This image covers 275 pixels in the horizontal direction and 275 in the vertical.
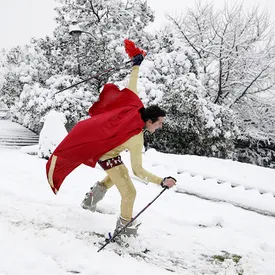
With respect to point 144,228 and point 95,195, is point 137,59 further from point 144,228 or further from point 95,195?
point 144,228

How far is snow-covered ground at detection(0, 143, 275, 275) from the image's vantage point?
120 inches

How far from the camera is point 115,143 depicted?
11.0 feet

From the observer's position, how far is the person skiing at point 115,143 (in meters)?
3.34

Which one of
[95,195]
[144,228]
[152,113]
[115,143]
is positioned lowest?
[144,228]

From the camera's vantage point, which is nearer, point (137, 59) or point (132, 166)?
point (132, 166)

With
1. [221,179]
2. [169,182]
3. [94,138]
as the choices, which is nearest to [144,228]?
[169,182]

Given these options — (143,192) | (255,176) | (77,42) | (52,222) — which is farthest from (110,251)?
(77,42)

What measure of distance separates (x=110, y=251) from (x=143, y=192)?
8.02ft

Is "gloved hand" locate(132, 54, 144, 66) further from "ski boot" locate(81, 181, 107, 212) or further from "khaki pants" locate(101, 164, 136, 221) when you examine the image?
"ski boot" locate(81, 181, 107, 212)

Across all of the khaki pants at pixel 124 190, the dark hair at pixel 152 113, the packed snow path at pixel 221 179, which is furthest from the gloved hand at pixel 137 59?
the packed snow path at pixel 221 179

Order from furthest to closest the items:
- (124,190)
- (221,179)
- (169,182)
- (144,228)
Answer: (221,179) < (144,228) < (124,190) < (169,182)

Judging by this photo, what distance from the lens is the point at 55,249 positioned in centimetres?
319

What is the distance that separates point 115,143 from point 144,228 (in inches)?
56.1

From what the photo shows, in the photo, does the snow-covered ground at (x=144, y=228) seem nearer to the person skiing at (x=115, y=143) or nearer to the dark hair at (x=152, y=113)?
the person skiing at (x=115, y=143)
